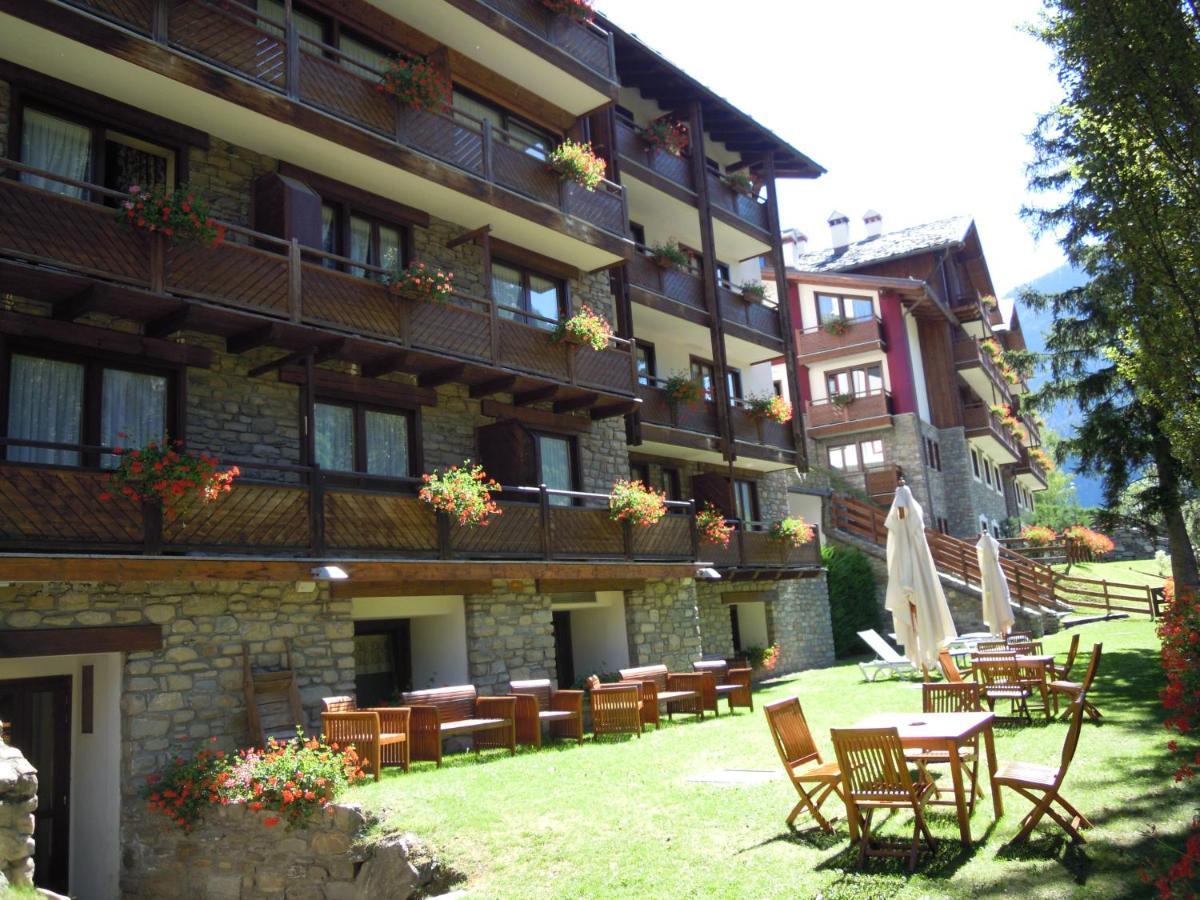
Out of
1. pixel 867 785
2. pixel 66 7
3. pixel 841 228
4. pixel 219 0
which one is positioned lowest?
pixel 867 785

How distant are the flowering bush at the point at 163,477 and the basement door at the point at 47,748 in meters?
2.74

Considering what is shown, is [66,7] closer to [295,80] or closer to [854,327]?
[295,80]

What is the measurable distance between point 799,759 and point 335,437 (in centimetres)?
841

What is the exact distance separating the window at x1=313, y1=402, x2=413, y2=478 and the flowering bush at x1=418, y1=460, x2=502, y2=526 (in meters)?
0.58

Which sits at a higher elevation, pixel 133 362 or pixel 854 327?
pixel 854 327

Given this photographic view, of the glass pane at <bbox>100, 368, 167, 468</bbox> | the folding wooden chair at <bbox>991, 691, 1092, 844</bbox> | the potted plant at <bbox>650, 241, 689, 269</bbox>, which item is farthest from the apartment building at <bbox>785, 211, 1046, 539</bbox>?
the folding wooden chair at <bbox>991, 691, 1092, 844</bbox>

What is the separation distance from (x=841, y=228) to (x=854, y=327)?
877 cm

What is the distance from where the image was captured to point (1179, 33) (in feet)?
31.7

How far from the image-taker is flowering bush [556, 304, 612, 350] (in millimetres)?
16297

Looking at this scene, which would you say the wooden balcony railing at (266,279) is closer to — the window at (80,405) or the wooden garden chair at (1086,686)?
the window at (80,405)

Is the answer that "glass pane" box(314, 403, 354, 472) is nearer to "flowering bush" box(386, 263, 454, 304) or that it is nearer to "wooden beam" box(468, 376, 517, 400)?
"flowering bush" box(386, 263, 454, 304)

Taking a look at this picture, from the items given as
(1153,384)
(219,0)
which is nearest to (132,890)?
(219,0)

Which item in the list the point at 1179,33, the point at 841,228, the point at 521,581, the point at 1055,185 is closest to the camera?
the point at 1179,33

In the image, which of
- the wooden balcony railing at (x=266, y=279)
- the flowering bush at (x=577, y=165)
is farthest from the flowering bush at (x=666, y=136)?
the wooden balcony railing at (x=266, y=279)
